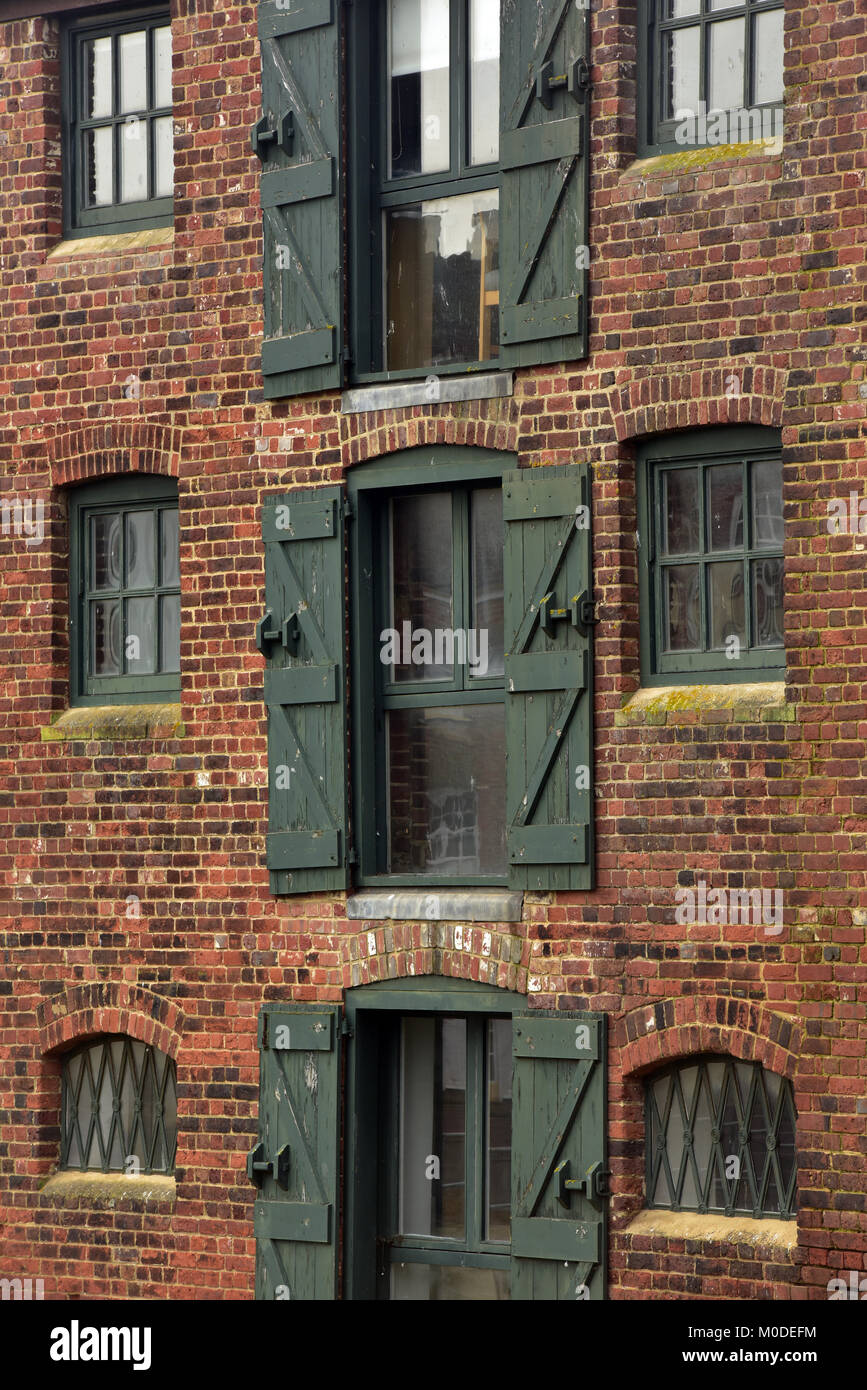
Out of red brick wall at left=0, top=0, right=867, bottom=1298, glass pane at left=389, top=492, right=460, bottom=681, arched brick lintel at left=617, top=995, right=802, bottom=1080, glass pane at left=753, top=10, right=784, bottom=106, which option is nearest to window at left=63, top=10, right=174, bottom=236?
red brick wall at left=0, top=0, right=867, bottom=1298

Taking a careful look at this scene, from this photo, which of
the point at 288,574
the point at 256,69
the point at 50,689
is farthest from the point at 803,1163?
the point at 256,69

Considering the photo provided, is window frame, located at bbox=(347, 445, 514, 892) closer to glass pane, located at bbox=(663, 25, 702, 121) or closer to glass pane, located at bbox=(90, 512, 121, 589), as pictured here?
glass pane, located at bbox=(90, 512, 121, 589)

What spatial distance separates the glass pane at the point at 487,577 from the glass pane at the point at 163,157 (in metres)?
2.85

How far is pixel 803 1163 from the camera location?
383 inches

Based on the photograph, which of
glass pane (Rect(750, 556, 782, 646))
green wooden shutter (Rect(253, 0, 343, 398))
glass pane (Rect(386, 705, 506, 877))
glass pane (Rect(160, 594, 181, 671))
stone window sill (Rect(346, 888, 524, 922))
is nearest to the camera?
glass pane (Rect(750, 556, 782, 646))

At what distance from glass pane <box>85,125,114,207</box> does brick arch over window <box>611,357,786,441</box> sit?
3.85m

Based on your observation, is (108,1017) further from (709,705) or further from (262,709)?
(709,705)

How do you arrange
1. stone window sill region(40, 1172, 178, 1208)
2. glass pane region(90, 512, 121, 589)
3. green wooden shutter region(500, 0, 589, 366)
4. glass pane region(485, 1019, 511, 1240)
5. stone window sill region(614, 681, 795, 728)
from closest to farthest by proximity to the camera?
stone window sill region(614, 681, 795, 728), green wooden shutter region(500, 0, 589, 366), glass pane region(485, 1019, 511, 1240), stone window sill region(40, 1172, 178, 1208), glass pane region(90, 512, 121, 589)

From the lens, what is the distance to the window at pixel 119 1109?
1185 centimetres

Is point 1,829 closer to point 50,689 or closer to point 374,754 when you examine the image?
point 50,689

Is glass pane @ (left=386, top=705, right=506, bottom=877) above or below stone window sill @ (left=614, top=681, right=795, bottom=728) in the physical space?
below

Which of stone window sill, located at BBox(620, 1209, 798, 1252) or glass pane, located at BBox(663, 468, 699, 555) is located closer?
stone window sill, located at BBox(620, 1209, 798, 1252)

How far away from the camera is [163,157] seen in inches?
480

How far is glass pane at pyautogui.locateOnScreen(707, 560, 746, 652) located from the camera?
404 inches
